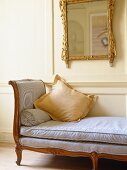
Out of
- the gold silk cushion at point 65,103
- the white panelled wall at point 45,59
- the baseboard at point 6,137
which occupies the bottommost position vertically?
the baseboard at point 6,137

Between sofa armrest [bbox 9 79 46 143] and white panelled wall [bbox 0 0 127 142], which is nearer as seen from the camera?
sofa armrest [bbox 9 79 46 143]

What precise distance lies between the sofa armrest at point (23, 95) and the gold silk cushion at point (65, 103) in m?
0.10

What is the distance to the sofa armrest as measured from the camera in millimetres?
2693

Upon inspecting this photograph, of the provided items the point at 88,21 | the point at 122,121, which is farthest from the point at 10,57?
the point at 122,121

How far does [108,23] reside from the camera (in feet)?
10.2

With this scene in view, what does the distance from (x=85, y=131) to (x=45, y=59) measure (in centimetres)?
134

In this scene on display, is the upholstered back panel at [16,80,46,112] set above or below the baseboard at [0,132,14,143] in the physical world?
above

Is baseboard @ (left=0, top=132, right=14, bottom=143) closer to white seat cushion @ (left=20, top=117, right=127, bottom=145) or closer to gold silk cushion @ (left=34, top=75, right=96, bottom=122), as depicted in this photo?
gold silk cushion @ (left=34, top=75, right=96, bottom=122)

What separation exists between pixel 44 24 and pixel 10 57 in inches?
26.9

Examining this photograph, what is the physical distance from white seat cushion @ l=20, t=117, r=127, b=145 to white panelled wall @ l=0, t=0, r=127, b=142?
1.72 ft

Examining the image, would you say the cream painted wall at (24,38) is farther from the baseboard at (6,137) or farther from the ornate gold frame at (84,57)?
the baseboard at (6,137)

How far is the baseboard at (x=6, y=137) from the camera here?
360 cm

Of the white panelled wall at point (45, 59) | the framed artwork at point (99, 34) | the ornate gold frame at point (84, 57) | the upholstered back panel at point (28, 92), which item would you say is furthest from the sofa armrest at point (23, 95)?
the framed artwork at point (99, 34)

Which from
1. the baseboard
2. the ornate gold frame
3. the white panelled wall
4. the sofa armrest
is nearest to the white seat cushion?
the sofa armrest
